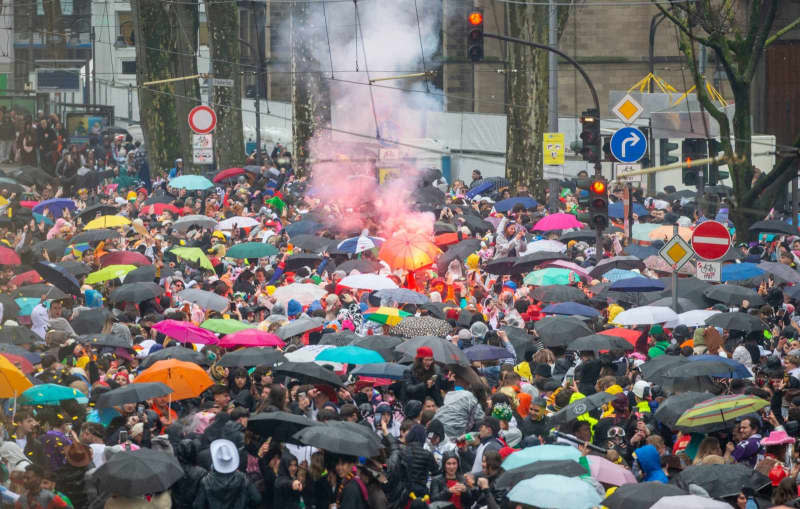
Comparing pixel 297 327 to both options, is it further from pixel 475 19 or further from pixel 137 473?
pixel 475 19

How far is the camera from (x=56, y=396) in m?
12.5

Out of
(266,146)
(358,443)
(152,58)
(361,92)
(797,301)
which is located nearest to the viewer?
(358,443)

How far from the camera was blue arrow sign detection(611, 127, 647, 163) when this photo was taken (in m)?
22.7

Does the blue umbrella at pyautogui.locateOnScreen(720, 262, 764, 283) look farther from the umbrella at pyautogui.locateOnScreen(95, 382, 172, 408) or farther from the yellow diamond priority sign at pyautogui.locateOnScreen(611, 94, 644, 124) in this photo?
the umbrella at pyautogui.locateOnScreen(95, 382, 172, 408)

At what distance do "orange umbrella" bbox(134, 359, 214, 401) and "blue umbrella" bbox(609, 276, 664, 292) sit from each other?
6929 mm

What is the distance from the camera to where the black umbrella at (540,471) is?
10.5m

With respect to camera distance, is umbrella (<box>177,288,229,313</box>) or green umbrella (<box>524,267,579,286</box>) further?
green umbrella (<box>524,267,579,286</box>)

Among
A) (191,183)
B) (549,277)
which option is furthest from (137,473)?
(191,183)

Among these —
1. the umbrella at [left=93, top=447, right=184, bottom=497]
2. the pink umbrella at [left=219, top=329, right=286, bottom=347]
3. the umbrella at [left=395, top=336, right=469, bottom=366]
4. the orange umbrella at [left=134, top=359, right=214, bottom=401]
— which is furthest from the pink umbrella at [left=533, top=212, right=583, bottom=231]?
the umbrella at [left=93, top=447, right=184, bottom=497]

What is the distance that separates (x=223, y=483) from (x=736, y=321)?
7.73 meters

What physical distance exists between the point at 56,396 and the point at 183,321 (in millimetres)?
4213

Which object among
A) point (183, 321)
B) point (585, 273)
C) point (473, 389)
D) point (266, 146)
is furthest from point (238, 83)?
point (473, 389)

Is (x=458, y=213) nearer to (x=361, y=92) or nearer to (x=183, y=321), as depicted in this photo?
(x=183, y=321)

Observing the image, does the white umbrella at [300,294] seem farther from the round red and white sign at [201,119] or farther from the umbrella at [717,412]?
the round red and white sign at [201,119]
